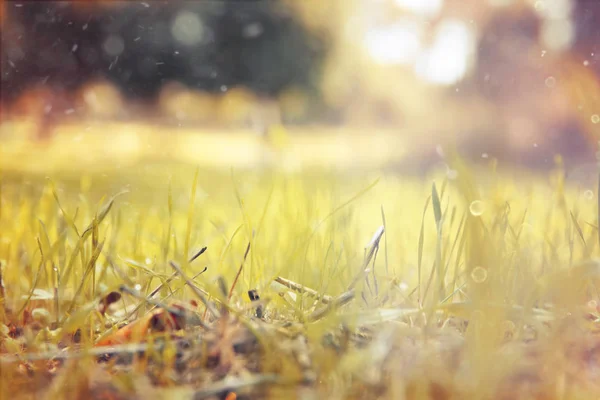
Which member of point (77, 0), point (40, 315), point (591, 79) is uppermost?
point (77, 0)

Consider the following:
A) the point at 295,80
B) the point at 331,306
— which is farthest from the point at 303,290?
the point at 295,80

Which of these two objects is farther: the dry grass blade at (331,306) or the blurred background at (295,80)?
the blurred background at (295,80)

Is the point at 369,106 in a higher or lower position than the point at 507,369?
higher

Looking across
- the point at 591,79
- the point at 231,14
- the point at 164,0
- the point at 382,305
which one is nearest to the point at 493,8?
the point at 231,14

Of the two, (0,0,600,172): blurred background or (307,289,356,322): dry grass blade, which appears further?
(0,0,600,172): blurred background

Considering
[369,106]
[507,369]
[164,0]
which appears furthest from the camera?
[369,106]

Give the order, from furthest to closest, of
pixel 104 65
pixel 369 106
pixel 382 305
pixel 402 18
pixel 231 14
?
1. pixel 369 106
2. pixel 231 14
3. pixel 402 18
4. pixel 104 65
5. pixel 382 305

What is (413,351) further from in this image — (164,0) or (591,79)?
(164,0)

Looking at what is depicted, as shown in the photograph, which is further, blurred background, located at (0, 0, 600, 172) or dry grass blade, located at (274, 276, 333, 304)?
blurred background, located at (0, 0, 600, 172)

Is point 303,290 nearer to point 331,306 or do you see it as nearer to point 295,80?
point 331,306
